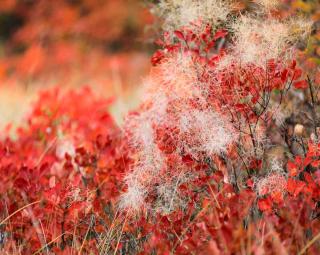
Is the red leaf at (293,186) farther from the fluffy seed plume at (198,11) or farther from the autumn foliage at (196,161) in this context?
the fluffy seed plume at (198,11)

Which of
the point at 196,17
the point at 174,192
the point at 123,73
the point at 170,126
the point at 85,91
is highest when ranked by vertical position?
the point at 196,17

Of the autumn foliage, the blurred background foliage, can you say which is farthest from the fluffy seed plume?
the blurred background foliage

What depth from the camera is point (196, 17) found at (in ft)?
9.98

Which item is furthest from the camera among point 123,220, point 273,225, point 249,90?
point 123,220

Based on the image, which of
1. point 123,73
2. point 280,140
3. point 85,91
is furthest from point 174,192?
point 123,73

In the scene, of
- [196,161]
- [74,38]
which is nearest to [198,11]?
[196,161]

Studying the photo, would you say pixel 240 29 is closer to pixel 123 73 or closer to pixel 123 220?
pixel 123 220

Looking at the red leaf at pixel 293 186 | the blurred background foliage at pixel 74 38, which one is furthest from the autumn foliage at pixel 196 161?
the blurred background foliage at pixel 74 38

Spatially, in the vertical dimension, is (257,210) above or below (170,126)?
below

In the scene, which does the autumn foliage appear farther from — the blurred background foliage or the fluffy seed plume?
the blurred background foliage

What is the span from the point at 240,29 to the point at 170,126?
558mm

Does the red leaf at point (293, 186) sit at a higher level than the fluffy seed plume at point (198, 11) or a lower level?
lower

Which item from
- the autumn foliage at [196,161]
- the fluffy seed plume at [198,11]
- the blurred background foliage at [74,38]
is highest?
the fluffy seed plume at [198,11]

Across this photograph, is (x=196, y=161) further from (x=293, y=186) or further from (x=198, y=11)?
(x=198, y=11)
